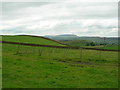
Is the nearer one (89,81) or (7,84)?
(7,84)

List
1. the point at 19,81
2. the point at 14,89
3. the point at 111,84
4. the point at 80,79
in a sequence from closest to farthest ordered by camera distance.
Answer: the point at 14,89, the point at 19,81, the point at 111,84, the point at 80,79

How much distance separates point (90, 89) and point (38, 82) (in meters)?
3.09

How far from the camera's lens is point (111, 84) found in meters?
12.3

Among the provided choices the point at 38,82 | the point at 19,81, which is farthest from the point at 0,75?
the point at 38,82

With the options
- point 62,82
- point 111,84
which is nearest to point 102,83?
point 111,84

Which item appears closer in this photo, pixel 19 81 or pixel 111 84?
pixel 19 81

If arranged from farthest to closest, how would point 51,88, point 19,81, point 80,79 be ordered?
point 80,79 < point 19,81 < point 51,88

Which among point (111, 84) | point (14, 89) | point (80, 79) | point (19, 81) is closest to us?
point (14, 89)

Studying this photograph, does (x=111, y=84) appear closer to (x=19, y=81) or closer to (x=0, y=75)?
(x=19, y=81)

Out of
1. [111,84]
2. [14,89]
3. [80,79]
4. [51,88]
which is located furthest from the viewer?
[80,79]

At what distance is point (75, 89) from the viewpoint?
34.9ft

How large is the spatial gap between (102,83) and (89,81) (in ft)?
2.78

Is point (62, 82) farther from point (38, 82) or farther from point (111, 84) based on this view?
point (111, 84)

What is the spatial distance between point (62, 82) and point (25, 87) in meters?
2.63
